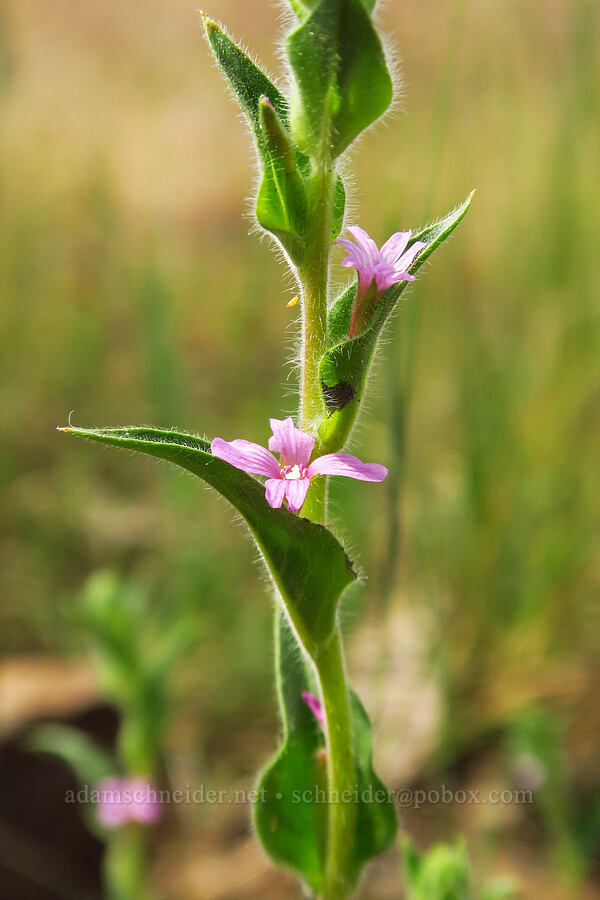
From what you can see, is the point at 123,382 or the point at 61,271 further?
the point at 61,271

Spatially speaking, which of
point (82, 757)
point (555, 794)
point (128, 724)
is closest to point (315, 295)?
point (128, 724)

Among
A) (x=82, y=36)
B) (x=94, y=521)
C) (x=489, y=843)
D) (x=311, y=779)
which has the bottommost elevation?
(x=489, y=843)

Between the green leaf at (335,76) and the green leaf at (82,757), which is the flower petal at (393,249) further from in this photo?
the green leaf at (82,757)

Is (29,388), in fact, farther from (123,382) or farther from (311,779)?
(311,779)

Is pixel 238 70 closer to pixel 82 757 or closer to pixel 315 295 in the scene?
pixel 315 295

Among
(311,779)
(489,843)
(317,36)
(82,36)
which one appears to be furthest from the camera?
(82,36)

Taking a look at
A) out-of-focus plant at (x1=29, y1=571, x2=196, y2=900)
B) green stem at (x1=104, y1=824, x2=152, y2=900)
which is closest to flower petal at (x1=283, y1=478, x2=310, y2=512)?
out-of-focus plant at (x1=29, y1=571, x2=196, y2=900)

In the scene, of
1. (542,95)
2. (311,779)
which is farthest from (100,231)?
(311,779)

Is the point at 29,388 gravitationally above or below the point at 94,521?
above

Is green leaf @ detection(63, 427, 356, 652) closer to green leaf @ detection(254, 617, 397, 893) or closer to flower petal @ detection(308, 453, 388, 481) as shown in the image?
flower petal @ detection(308, 453, 388, 481)
